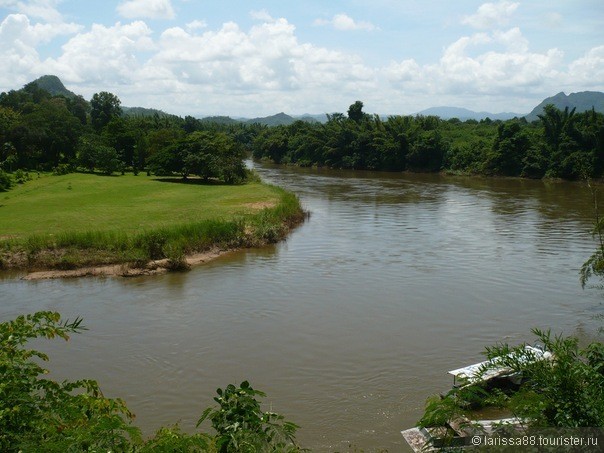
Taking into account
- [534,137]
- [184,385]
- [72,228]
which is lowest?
[184,385]

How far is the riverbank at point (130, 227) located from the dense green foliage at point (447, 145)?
27386 millimetres

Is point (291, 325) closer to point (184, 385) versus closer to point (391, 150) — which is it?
point (184, 385)

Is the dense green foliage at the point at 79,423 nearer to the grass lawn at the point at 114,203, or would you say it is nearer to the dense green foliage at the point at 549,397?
the dense green foliage at the point at 549,397

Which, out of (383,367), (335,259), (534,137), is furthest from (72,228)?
(534,137)

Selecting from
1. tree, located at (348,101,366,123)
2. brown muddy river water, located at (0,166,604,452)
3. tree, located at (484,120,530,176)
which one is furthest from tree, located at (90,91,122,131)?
brown muddy river water, located at (0,166,604,452)

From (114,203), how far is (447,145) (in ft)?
151

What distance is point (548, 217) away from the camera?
3447 cm

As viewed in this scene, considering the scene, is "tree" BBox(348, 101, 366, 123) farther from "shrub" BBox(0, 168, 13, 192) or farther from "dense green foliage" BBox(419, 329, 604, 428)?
"dense green foliage" BBox(419, 329, 604, 428)

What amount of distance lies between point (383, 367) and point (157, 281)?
410 inches

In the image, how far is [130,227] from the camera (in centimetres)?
2627

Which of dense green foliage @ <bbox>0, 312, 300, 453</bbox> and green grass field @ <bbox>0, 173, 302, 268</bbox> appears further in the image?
green grass field @ <bbox>0, 173, 302, 268</bbox>

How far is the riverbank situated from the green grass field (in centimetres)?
4

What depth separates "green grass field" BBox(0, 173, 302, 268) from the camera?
22.6 meters

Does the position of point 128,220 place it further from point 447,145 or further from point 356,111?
point 356,111
